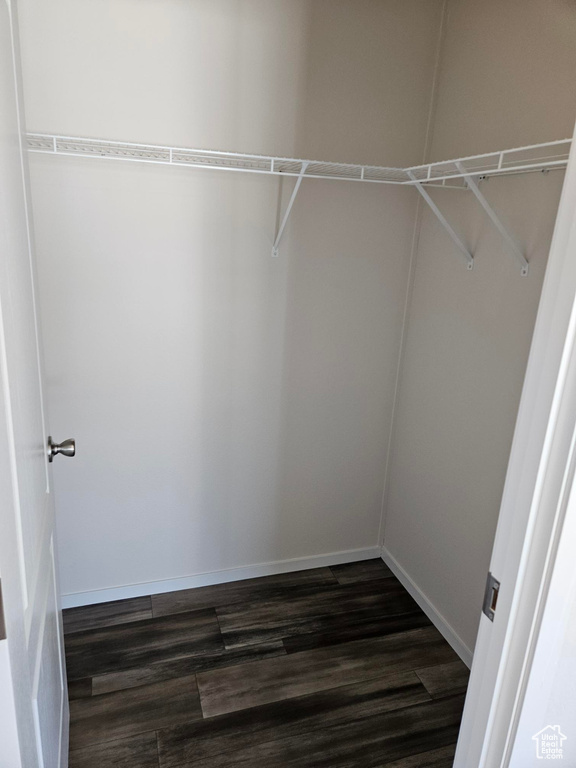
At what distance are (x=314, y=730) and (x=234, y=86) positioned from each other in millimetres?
2256

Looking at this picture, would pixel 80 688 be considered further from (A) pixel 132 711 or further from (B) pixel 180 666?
(B) pixel 180 666

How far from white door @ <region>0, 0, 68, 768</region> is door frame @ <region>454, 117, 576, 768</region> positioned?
76cm

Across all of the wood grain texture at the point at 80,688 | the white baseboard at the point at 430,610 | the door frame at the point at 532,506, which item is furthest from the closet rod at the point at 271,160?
the wood grain texture at the point at 80,688

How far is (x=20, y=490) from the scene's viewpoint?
0.95 m

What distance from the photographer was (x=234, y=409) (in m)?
2.37

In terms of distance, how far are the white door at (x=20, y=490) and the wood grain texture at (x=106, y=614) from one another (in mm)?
888

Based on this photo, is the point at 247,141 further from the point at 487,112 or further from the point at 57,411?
the point at 57,411

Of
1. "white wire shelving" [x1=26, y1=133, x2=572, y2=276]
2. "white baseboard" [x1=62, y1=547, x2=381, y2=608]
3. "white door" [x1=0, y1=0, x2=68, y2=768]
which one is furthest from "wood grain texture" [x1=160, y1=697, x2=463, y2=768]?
"white wire shelving" [x1=26, y1=133, x2=572, y2=276]

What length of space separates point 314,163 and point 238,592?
184 cm


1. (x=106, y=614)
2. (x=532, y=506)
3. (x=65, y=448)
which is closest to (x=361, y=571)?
(x=106, y=614)

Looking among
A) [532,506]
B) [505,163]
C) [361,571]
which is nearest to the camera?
[532,506]

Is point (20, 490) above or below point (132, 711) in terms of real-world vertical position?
above

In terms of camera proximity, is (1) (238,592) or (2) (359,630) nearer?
(2) (359,630)

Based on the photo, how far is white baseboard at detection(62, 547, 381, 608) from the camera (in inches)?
94.1
